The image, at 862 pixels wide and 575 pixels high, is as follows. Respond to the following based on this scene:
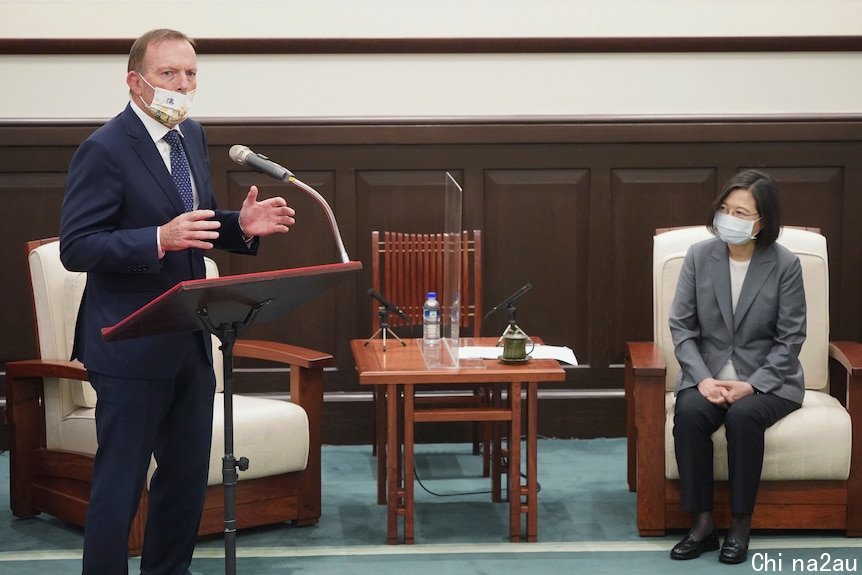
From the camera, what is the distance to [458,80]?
4.75 meters

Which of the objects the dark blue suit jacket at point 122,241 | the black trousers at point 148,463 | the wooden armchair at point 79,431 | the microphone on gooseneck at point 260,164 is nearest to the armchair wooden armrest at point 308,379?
the wooden armchair at point 79,431

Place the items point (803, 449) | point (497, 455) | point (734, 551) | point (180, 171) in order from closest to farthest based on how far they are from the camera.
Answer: point (180, 171), point (734, 551), point (803, 449), point (497, 455)

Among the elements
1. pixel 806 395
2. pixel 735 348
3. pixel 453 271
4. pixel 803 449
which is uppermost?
pixel 453 271

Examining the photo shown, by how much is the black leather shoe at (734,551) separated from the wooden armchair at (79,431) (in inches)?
52.4

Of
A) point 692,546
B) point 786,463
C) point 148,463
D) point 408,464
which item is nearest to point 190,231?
point 148,463

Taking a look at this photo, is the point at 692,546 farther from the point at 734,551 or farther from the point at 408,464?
the point at 408,464

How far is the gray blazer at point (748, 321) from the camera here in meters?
3.62

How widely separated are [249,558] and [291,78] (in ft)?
6.96

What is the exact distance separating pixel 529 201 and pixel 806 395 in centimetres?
149

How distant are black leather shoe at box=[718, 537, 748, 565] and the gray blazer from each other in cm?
50

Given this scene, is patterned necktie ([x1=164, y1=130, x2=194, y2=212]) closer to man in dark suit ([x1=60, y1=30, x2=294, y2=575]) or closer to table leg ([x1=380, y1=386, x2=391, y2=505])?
man in dark suit ([x1=60, y1=30, x2=294, y2=575])

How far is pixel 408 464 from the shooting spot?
3.56m

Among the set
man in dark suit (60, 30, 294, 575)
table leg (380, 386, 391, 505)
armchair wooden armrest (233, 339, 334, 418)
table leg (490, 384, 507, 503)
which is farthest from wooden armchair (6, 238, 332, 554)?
man in dark suit (60, 30, 294, 575)
